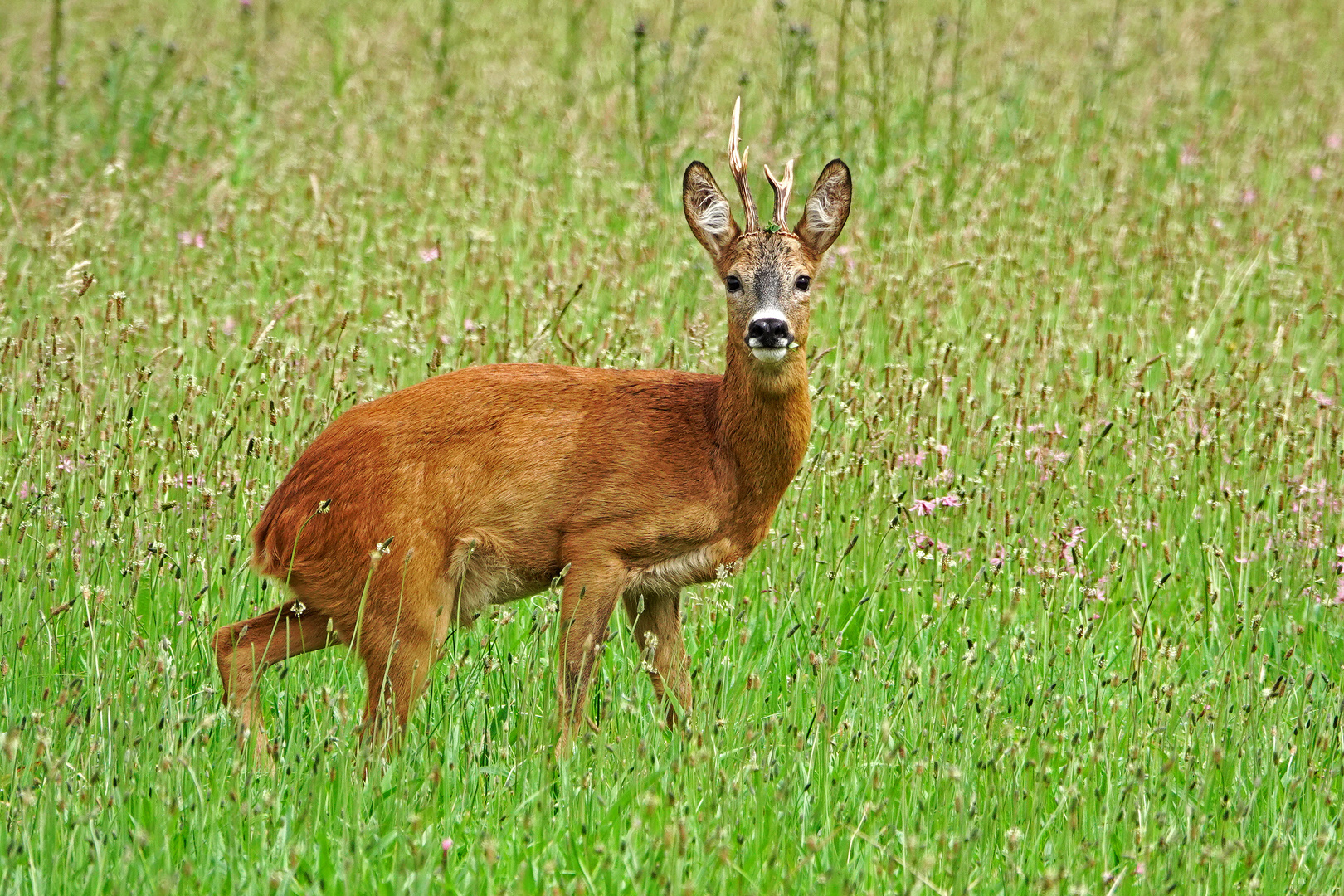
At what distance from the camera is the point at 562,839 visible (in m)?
3.52

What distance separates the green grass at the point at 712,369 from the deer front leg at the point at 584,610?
11 centimetres

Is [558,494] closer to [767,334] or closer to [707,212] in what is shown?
[767,334]

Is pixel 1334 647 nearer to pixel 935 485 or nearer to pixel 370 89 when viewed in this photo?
pixel 935 485

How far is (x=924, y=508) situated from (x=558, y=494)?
1354mm

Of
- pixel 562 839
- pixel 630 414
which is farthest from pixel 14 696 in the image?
pixel 630 414

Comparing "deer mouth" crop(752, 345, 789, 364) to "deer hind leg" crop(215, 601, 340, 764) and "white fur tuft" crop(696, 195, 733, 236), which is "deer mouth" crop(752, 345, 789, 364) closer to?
"white fur tuft" crop(696, 195, 733, 236)

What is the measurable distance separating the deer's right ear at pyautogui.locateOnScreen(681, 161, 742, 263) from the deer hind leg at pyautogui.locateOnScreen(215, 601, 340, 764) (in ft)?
5.05

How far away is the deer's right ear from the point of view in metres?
4.64

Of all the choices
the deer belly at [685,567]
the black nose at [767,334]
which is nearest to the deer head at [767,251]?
the black nose at [767,334]

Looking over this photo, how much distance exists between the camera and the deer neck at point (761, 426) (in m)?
4.47

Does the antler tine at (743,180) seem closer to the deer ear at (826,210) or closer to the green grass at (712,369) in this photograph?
the deer ear at (826,210)

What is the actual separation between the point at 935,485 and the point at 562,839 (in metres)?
2.33

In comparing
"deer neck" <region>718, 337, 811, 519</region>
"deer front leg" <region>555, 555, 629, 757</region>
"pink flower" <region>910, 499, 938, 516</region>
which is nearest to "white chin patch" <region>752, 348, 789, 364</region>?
"deer neck" <region>718, 337, 811, 519</region>

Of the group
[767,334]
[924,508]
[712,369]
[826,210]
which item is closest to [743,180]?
[826,210]
